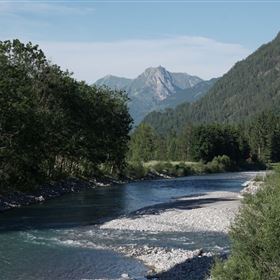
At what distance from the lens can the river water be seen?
30031 mm

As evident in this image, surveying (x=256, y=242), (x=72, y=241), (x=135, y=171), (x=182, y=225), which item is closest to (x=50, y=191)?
(x=182, y=225)

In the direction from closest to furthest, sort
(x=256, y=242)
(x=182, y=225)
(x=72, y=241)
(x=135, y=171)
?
1. (x=256, y=242)
2. (x=72, y=241)
3. (x=182, y=225)
4. (x=135, y=171)

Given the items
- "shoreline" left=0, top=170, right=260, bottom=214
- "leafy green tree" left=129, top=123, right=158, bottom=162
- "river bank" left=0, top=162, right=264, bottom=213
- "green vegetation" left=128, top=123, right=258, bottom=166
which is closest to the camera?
"shoreline" left=0, top=170, right=260, bottom=214

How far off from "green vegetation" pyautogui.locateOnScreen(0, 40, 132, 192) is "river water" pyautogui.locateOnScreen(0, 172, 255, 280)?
8448mm

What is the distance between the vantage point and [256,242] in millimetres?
17250

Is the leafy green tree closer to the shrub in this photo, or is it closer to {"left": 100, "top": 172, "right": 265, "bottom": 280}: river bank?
the shrub

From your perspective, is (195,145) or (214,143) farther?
(214,143)

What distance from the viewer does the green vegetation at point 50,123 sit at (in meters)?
61.3

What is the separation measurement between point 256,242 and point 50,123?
59.2 meters

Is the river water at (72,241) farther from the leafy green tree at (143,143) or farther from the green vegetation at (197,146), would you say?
the green vegetation at (197,146)

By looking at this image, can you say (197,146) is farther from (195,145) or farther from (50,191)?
(50,191)

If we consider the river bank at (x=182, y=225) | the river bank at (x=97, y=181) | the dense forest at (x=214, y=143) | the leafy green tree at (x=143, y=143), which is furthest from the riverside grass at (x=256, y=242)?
the leafy green tree at (x=143, y=143)

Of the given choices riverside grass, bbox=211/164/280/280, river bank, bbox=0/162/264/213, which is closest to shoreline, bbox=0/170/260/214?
river bank, bbox=0/162/264/213

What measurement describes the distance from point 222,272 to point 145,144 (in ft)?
406
